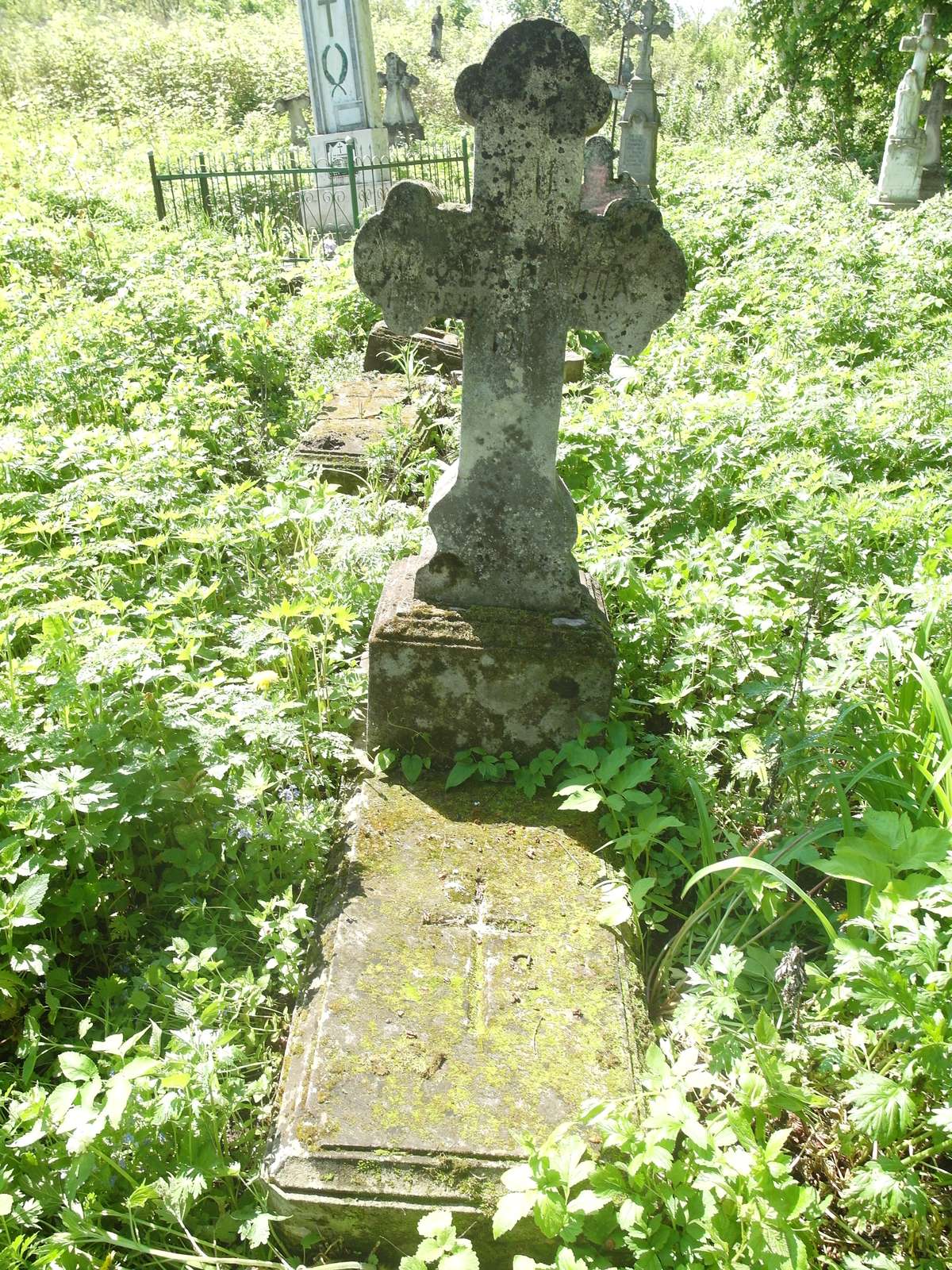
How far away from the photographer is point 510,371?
2.82 meters

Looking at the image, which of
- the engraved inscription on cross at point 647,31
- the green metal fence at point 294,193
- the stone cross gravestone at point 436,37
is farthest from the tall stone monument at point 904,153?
the stone cross gravestone at point 436,37

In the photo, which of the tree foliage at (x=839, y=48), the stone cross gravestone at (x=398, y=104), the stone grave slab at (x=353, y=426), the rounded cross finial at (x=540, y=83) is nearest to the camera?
the rounded cross finial at (x=540, y=83)

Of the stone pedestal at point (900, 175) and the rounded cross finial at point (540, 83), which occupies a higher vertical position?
the rounded cross finial at point (540, 83)

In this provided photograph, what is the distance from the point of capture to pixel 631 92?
38.2 ft

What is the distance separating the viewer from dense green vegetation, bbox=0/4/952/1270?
1.73 m

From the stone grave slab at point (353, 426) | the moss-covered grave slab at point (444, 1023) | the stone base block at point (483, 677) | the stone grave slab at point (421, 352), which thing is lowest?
the moss-covered grave slab at point (444, 1023)

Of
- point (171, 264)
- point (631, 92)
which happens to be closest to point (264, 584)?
point (171, 264)

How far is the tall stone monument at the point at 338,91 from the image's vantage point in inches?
471

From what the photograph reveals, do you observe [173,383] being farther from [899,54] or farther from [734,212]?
[899,54]

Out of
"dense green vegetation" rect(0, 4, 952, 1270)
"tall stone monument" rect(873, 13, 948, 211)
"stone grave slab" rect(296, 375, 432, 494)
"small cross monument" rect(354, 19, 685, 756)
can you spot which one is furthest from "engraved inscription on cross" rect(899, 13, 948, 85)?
"small cross monument" rect(354, 19, 685, 756)

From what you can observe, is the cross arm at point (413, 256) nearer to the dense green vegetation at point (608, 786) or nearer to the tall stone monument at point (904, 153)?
the dense green vegetation at point (608, 786)

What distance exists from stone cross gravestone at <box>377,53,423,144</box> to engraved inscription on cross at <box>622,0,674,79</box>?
376 cm

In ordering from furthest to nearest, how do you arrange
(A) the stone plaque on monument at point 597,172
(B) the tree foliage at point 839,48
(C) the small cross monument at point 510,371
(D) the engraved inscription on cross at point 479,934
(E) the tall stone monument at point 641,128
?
(B) the tree foliage at point 839,48, (E) the tall stone monument at point 641,128, (A) the stone plaque on monument at point 597,172, (C) the small cross monument at point 510,371, (D) the engraved inscription on cross at point 479,934

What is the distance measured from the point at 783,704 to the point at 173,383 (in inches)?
168
